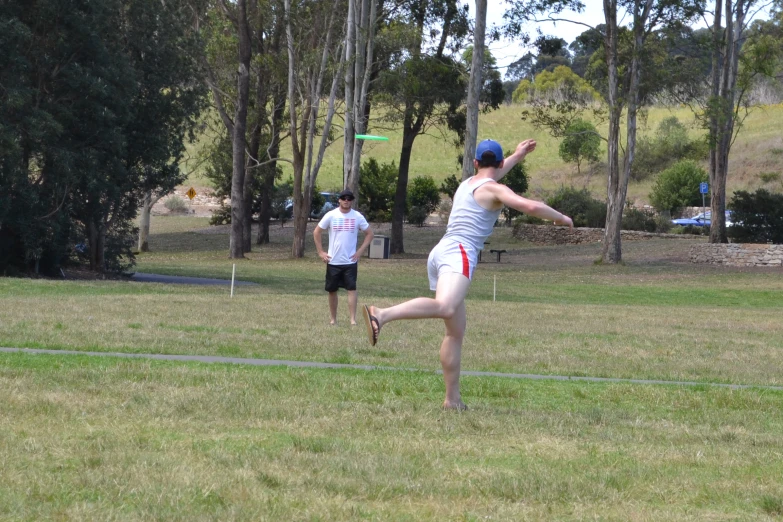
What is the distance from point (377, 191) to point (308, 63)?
67.5 ft

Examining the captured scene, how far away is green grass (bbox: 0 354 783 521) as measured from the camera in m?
5.34

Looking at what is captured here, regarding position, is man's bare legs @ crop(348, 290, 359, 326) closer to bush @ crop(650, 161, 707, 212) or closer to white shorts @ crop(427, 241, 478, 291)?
white shorts @ crop(427, 241, 478, 291)

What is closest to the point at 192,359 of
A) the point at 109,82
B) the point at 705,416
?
the point at 705,416

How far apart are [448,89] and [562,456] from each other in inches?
1560

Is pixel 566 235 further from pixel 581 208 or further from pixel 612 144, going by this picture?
pixel 612 144

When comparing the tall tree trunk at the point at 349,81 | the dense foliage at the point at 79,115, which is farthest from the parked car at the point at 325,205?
the dense foliage at the point at 79,115

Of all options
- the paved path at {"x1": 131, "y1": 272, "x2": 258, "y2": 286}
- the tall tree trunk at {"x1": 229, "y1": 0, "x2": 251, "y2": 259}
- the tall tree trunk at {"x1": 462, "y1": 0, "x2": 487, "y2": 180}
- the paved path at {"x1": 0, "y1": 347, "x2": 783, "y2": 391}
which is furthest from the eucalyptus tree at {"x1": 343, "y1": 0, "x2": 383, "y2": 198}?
the paved path at {"x1": 0, "y1": 347, "x2": 783, "y2": 391}

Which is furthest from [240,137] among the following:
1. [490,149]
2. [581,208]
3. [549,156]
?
Result: [549,156]

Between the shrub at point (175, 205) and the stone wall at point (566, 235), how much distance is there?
35.6 metres

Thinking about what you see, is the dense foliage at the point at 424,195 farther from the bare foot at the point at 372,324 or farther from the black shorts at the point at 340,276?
the bare foot at the point at 372,324

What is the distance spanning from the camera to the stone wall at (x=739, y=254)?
41500mm

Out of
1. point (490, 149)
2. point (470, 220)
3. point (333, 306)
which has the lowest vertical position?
point (333, 306)

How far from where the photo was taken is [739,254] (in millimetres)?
42188

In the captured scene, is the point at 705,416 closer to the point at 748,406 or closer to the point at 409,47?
the point at 748,406
